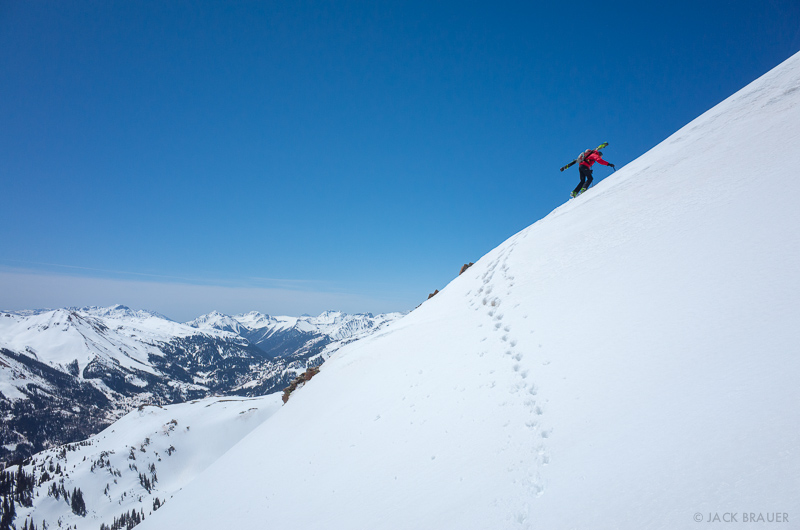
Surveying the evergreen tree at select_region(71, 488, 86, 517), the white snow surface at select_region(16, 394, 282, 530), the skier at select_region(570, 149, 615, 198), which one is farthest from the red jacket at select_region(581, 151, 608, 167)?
the evergreen tree at select_region(71, 488, 86, 517)

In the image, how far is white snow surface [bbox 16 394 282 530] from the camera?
382ft

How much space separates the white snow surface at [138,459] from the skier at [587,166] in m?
143

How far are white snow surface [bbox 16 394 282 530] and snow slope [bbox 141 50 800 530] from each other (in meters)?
140

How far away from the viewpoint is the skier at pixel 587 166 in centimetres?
1880

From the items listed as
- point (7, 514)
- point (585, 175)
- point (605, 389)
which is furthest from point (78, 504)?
point (585, 175)

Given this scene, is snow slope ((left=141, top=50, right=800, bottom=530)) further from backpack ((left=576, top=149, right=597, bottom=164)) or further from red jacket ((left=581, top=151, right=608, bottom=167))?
backpack ((left=576, top=149, right=597, bottom=164))

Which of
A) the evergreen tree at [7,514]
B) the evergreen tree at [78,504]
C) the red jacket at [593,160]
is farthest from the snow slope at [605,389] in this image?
the evergreen tree at [78,504]

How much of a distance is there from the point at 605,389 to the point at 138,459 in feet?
669

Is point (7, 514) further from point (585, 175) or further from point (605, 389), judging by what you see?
point (585, 175)

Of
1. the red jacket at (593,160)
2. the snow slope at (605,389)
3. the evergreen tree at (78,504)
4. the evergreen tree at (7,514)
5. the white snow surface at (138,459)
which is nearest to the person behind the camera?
the snow slope at (605,389)

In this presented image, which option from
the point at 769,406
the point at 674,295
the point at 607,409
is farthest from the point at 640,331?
the point at 769,406

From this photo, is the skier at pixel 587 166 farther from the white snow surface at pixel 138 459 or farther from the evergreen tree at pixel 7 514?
the evergreen tree at pixel 7 514

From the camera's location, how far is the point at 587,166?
19531 mm

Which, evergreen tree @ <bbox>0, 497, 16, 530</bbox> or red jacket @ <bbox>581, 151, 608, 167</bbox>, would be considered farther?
evergreen tree @ <bbox>0, 497, 16, 530</bbox>
